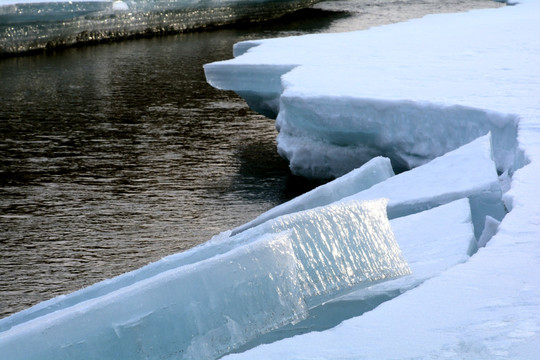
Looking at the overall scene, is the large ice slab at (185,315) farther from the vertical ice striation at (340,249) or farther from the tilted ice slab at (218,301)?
the vertical ice striation at (340,249)

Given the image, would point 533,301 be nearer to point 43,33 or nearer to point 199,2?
point 43,33

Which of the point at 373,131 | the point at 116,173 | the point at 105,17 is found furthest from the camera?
the point at 105,17

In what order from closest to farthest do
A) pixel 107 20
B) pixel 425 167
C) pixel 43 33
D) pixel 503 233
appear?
pixel 503 233
pixel 425 167
pixel 43 33
pixel 107 20

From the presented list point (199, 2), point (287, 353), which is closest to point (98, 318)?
point (287, 353)

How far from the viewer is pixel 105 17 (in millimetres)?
16766

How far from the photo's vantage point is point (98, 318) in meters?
2.51

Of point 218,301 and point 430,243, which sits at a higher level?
point 218,301

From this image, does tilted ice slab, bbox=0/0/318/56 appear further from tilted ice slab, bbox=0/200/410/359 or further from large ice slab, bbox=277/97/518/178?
tilted ice slab, bbox=0/200/410/359

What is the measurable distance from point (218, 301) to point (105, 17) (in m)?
14.9

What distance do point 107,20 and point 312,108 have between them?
38.4 ft

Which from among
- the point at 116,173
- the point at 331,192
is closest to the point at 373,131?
the point at 331,192

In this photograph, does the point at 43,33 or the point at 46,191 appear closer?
the point at 46,191

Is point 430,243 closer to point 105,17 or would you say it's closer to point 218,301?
point 218,301

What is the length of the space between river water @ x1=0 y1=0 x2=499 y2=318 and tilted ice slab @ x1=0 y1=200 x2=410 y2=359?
2.20 metres
